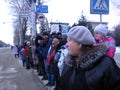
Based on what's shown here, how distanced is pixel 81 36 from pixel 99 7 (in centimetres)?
522

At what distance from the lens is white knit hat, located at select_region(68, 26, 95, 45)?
3.69m

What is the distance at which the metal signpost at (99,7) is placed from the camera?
8758 mm

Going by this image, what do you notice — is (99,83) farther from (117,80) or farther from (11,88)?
(11,88)

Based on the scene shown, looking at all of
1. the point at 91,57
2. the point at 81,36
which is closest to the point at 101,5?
the point at 81,36

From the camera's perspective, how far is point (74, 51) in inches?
147

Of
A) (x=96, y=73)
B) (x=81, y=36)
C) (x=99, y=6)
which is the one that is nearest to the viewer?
(x=96, y=73)

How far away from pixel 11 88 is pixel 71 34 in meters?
10.5

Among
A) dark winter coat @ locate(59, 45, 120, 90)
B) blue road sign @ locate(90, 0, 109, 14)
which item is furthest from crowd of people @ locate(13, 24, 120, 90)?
blue road sign @ locate(90, 0, 109, 14)

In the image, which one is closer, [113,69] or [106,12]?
[113,69]

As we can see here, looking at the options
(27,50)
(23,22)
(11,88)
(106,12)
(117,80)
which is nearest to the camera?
(117,80)

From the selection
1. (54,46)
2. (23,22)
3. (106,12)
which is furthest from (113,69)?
(23,22)

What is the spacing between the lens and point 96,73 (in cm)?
356

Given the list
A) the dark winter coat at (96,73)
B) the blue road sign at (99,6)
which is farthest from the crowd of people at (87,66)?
the blue road sign at (99,6)

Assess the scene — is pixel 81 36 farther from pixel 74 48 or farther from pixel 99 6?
pixel 99 6
